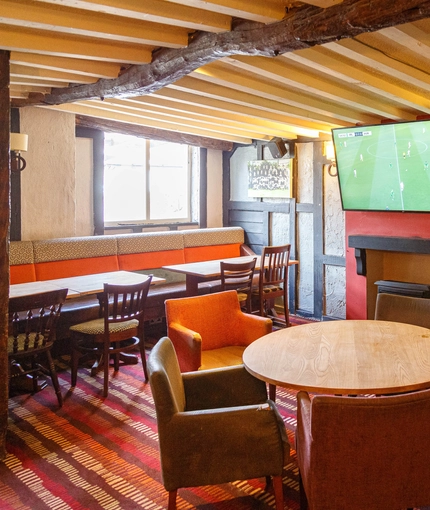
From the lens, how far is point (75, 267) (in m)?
5.93

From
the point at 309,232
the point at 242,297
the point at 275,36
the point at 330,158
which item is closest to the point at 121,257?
the point at 242,297

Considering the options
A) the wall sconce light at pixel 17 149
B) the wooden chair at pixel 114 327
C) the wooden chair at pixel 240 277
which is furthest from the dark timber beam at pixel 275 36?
the wooden chair at pixel 240 277

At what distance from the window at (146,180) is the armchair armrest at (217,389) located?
4226 mm

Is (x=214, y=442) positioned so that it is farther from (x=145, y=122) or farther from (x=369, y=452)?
(x=145, y=122)

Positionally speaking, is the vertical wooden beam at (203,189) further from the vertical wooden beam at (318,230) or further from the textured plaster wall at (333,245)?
the textured plaster wall at (333,245)

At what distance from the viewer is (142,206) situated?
23.5 feet

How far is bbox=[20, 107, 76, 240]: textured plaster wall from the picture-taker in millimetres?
5738

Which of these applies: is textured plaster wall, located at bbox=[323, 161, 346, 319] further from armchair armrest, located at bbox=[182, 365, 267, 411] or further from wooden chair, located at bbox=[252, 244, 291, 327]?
armchair armrest, located at bbox=[182, 365, 267, 411]

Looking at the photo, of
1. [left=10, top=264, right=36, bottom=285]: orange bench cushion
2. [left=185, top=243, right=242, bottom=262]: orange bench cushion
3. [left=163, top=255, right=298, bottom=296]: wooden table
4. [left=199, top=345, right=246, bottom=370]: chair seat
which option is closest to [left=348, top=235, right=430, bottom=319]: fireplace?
[left=163, top=255, right=298, bottom=296]: wooden table

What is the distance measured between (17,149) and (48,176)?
0.90m

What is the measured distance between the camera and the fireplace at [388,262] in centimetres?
562

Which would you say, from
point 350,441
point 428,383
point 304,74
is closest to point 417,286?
point 304,74

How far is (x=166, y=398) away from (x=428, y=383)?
1135 millimetres

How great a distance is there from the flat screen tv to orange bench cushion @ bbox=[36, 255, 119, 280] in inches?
105
